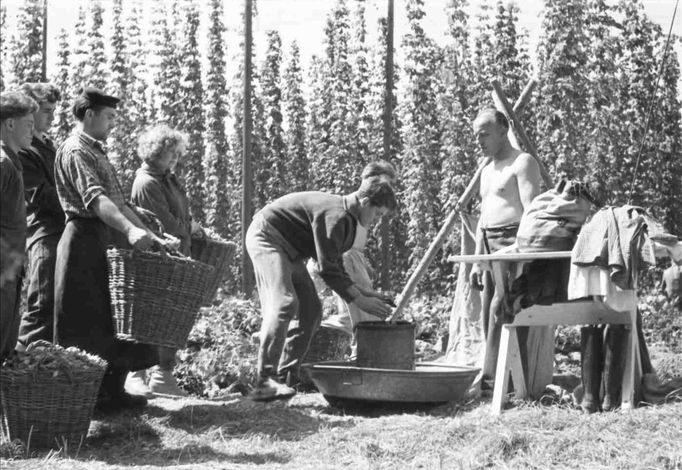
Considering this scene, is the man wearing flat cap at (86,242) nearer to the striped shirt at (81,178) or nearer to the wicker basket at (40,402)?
the striped shirt at (81,178)

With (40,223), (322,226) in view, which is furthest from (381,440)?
(40,223)

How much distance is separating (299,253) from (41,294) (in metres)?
1.67

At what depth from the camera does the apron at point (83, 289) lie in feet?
A: 18.1

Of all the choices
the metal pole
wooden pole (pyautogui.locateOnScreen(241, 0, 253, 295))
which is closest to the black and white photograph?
wooden pole (pyautogui.locateOnScreen(241, 0, 253, 295))

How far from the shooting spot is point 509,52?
21016 millimetres

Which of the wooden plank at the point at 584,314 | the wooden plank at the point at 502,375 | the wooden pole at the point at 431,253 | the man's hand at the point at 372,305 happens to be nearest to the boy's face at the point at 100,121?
the man's hand at the point at 372,305

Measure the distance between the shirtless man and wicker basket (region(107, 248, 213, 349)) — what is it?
2.12m

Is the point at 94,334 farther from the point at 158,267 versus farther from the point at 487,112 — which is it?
the point at 487,112

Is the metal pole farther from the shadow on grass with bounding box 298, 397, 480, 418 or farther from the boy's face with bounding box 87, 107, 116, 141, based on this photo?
the boy's face with bounding box 87, 107, 116, 141

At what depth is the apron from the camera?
5.53 m

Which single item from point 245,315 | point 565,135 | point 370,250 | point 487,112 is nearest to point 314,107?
point 370,250

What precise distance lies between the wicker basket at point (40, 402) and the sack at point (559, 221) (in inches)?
101

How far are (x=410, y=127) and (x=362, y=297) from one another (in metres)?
16.1

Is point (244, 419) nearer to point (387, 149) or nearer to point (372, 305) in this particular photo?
point (372, 305)
